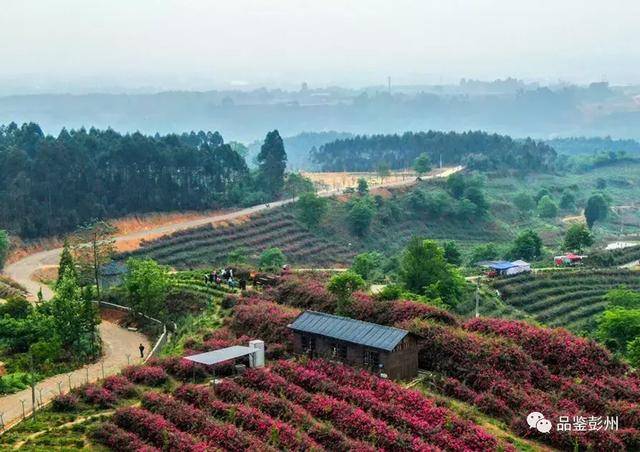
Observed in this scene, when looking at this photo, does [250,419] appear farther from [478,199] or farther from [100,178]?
[478,199]

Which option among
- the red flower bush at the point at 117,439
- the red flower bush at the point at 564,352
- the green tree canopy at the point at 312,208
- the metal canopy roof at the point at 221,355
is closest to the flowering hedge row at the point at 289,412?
the metal canopy roof at the point at 221,355

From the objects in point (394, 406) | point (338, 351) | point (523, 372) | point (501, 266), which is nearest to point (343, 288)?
point (338, 351)

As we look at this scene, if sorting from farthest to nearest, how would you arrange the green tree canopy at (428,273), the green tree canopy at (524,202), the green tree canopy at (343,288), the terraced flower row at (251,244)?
the green tree canopy at (524,202) < the terraced flower row at (251,244) < the green tree canopy at (428,273) < the green tree canopy at (343,288)

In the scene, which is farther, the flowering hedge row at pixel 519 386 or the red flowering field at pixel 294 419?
the flowering hedge row at pixel 519 386

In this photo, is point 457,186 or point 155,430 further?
point 457,186

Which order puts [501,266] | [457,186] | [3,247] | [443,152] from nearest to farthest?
1. [501,266]
2. [3,247]
3. [457,186]
4. [443,152]

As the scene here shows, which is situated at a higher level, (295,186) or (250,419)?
(250,419)

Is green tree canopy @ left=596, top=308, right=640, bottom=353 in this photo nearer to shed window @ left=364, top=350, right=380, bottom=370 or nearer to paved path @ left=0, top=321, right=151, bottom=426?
shed window @ left=364, top=350, right=380, bottom=370

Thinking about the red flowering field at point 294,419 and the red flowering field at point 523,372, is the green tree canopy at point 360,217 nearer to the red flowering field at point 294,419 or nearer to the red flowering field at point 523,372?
the red flowering field at point 523,372
